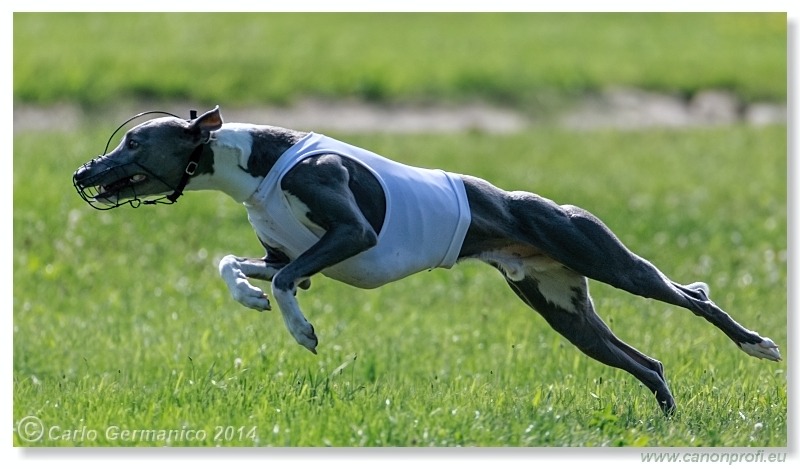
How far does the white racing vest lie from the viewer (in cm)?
663

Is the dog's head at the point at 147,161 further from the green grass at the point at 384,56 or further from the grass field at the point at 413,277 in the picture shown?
the green grass at the point at 384,56

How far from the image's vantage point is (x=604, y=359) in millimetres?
7637

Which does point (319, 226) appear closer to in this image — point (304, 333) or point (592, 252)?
point (304, 333)

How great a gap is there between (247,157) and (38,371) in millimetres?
2959

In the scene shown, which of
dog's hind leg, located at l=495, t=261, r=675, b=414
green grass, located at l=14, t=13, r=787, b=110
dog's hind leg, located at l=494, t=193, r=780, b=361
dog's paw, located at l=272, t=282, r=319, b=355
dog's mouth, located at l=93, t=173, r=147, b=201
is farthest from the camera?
green grass, located at l=14, t=13, r=787, b=110

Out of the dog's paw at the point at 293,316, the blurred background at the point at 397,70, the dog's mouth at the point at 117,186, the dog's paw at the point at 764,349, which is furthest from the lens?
the blurred background at the point at 397,70

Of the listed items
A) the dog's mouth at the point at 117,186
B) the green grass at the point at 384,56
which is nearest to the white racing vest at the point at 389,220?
the dog's mouth at the point at 117,186

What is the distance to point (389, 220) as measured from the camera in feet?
22.0

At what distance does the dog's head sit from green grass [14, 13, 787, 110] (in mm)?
12499

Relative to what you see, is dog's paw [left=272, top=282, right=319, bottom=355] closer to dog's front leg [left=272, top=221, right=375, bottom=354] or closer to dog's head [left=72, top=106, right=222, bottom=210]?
dog's front leg [left=272, top=221, right=375, bottom=354]

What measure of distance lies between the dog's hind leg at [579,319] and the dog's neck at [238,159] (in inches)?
64.9

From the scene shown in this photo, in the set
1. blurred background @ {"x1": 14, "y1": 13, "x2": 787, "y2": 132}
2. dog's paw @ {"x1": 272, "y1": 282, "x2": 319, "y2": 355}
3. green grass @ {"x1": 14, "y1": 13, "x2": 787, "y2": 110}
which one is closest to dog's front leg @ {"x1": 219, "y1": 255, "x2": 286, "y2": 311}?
dog's paw @ {"x1": 272, "y1": 282, "x2": 319, "y2": 355}

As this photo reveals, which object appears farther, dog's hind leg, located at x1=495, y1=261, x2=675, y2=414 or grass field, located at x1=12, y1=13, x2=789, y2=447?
dog's hind leg, located at x1=495, y1=261, x2=675, y2=414

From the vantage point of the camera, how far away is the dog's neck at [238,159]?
6.62 meters
